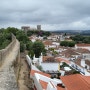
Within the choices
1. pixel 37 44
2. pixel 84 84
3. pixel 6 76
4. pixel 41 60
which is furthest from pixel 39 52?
pixel 6 76

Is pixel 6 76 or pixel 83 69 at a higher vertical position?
pixel 6 76

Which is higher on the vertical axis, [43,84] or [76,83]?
[76,83]

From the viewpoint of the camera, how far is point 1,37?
38.4 metres

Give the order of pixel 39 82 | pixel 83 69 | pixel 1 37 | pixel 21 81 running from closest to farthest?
pixel 39 82 < pixel 21 81 < pixel 83 69 < pixel 1 37

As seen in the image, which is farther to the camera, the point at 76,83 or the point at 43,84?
the point at 43,84

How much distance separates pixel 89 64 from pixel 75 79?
504 inches

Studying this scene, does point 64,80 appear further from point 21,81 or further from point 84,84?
point 21,81

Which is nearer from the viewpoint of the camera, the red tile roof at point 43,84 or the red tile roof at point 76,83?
the red tile roof at point 76,83

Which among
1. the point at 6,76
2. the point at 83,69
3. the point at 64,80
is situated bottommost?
the point at 83,69

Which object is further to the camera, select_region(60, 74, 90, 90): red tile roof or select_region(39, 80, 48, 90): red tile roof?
select_region(39, 80, 48, 90): red tile roof

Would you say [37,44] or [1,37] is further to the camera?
[1,37]

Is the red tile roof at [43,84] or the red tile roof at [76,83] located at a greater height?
the red tile roof at [76,83]

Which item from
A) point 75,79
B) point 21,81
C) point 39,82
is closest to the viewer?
point 75,79

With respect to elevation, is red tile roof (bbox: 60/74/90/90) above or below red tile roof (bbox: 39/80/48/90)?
above
